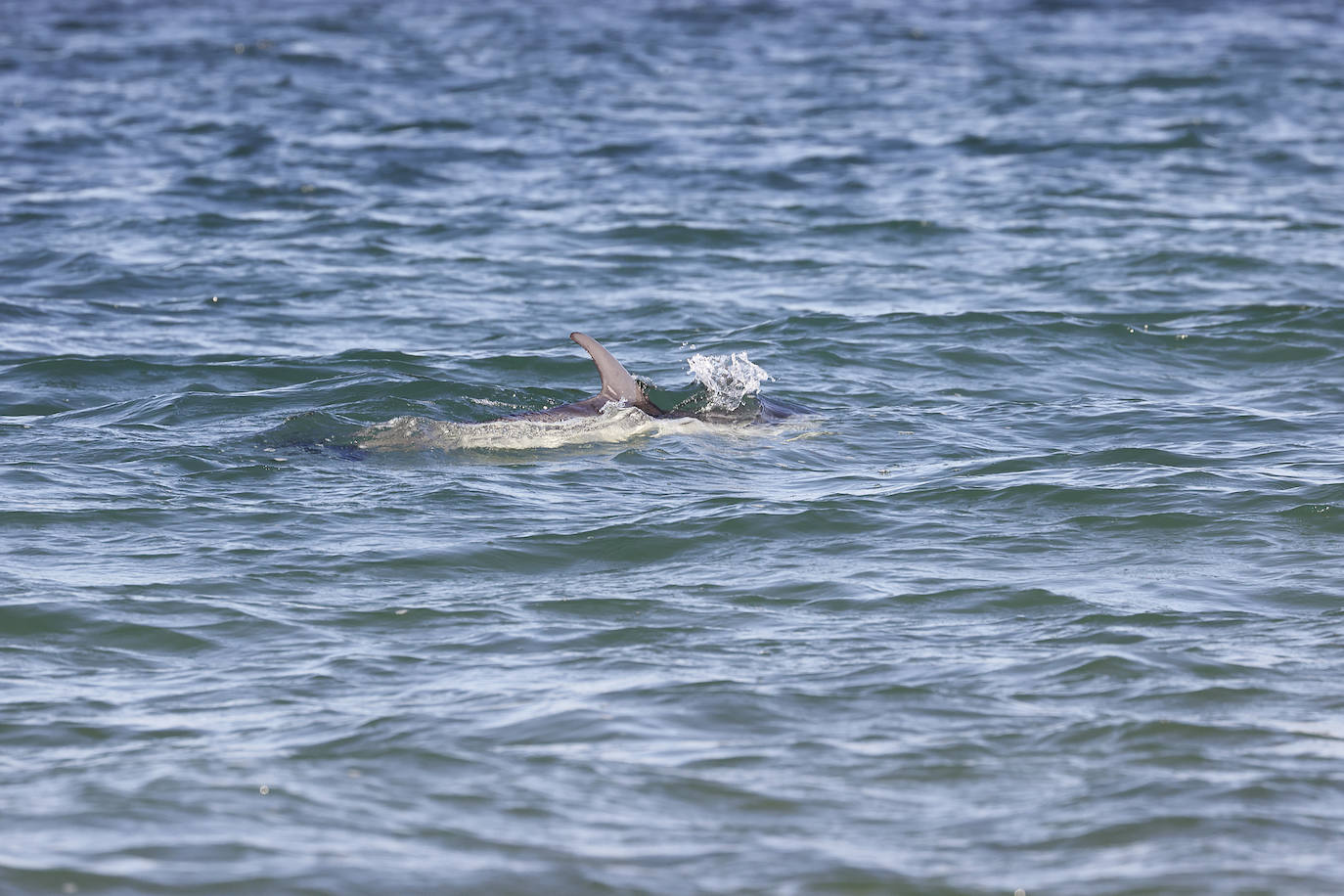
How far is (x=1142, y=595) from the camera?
8.04 metres

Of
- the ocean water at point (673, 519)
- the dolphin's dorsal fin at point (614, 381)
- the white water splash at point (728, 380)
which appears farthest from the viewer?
the white water splash at point (728, 380)

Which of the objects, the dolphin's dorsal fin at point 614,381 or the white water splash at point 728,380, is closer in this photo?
the dolphin's dorsal fin at point 614,381

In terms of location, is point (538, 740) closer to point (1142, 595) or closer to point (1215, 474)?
point (1142, 595)

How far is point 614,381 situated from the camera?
10.7 meters

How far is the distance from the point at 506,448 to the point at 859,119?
51.1ft

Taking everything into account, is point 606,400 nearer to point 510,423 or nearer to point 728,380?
point 510,423

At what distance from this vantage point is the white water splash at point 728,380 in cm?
1145

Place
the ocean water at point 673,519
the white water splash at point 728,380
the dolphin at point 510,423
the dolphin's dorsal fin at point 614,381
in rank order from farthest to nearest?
the white water splash at point 728,380 → the dolphin at point 510,423 → the dolphin's dorsal fin at point 614,381 → the ocean water at point 673,519

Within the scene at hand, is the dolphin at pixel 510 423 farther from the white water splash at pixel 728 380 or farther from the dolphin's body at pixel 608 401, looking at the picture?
the white water splash at pixel 728 380

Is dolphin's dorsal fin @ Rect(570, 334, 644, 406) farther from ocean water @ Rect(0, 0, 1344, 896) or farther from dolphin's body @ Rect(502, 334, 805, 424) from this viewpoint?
ocean water @ Rect(0, 0, 1344, 896)

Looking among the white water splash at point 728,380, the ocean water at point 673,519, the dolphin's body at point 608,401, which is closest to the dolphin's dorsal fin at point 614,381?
the dolphin's body at point 608,401

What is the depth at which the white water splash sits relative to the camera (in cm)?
1145

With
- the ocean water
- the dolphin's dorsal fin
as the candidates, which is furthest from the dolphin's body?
the ocean water

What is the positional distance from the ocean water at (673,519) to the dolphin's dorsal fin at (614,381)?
0.70ft
